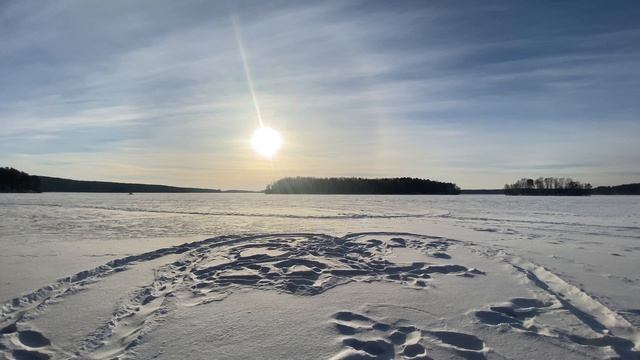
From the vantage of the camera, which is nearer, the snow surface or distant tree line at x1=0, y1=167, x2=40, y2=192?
the snow surface

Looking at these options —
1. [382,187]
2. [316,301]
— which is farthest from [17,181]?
[316,301]

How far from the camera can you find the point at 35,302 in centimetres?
508

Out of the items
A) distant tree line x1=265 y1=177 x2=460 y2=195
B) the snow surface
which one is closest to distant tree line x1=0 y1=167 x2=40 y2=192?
distant tree line x1=265 y1=177 x2=460 y2=195

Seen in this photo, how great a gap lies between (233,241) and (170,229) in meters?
4.08

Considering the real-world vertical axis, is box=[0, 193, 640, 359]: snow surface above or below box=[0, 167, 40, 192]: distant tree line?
below

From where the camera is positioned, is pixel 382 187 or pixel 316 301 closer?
pixel 316 301

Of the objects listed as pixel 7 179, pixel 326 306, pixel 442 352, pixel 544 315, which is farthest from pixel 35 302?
pixel 7 179

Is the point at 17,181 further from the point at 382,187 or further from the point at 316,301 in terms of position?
the point at 316,301

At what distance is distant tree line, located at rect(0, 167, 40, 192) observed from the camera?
90.6 meters

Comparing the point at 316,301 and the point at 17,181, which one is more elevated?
the point at 17,181

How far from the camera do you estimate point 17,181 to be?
92.8m

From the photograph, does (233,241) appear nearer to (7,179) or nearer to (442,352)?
(442,352)

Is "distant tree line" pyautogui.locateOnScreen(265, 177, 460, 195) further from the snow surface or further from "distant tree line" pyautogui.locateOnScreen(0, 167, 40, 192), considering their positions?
the snow surface

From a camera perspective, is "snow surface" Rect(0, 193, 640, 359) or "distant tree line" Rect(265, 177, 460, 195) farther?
"distant tree line" Rect(265, 177, 460, 195)
